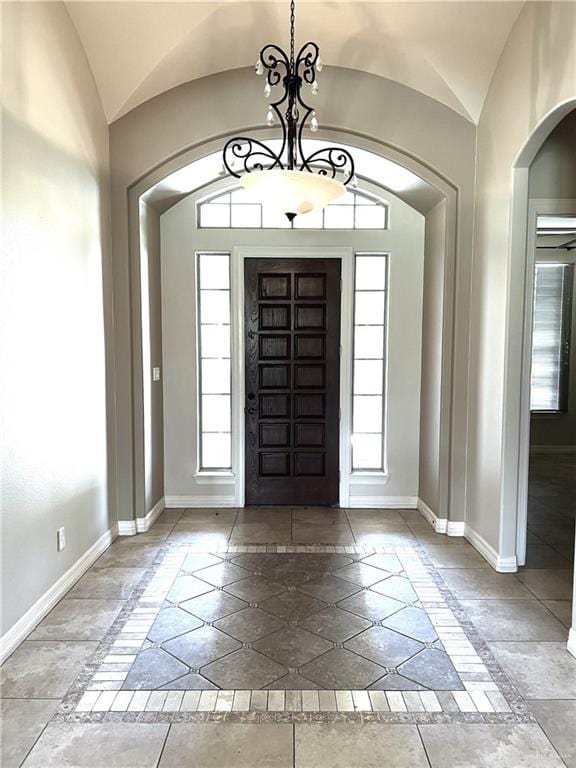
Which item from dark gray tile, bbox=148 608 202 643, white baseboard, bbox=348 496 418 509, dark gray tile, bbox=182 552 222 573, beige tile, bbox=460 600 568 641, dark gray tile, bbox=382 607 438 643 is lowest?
dark gray tile, bbox=382 607 438 643

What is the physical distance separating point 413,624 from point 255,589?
3.03 feet

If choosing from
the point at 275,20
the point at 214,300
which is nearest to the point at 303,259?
the point at 214,300

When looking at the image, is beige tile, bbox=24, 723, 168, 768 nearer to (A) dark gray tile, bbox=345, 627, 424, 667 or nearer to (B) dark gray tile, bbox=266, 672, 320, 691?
(B) dark gray tile, bbox=266, 672, 320, 691

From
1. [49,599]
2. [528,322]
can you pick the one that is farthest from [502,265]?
[49,599]

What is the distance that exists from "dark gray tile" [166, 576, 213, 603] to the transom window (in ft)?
9.53

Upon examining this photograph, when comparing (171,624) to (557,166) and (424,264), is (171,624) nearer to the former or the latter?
(424,264)

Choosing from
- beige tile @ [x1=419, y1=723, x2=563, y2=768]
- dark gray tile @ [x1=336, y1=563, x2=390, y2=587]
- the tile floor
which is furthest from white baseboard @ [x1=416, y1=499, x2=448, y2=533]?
beige tile @ [x1=419, y1=723, x2=563, y2=768]

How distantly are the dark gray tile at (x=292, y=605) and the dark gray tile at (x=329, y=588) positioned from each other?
0.06m

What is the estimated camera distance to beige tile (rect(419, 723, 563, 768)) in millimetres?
1817

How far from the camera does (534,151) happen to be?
3.08 m

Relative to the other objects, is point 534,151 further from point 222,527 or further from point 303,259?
point 222,527

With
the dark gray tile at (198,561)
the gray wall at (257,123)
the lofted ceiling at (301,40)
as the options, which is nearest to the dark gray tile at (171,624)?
the dark gray tile at (198,561)

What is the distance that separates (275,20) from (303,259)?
178 cm

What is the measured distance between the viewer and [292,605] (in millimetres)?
2900
